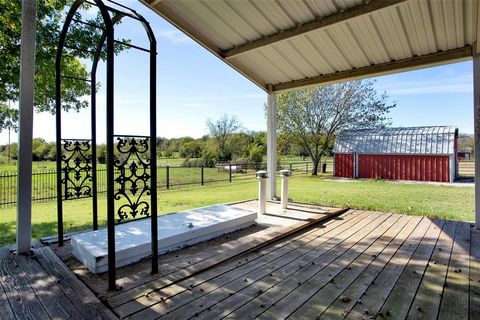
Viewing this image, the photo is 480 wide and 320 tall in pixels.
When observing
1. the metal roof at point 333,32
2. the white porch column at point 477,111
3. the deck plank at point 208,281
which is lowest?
the deck plank at point 208,281

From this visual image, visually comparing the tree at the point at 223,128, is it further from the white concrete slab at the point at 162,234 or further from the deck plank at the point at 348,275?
the deck plank at the point at 348,275

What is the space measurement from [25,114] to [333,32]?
153 inches

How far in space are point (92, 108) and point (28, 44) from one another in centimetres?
87

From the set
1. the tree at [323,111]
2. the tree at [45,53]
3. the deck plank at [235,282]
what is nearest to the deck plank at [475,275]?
the deck plank at [235,282]

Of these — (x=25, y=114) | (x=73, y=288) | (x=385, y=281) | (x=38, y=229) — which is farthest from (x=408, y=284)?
(x=38, y=229)

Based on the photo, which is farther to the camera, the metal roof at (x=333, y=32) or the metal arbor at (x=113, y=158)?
the metal roof at (x=333, y=32)

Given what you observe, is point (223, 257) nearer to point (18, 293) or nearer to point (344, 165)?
point (18, 293)

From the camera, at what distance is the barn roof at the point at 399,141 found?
44.9 ft

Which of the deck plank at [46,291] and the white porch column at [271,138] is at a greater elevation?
the white porch column at [271,138]

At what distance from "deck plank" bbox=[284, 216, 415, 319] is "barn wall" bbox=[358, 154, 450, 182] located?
1136 cm

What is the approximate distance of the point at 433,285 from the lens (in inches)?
95.0

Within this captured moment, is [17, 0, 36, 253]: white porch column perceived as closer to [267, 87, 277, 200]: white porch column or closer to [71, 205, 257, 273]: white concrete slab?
[71, 205, 257, 273]: white concrete slab

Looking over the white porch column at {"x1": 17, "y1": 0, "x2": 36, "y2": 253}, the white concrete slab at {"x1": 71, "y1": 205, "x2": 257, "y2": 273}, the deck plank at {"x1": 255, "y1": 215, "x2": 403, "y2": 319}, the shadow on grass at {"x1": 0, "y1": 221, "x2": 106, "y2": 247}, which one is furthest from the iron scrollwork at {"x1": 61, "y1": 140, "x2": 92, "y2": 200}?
the deck plank at {"x1": 255, "y1": 215, "x2": 403, "y2": 319}

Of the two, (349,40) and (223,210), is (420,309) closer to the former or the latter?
(223,210)
